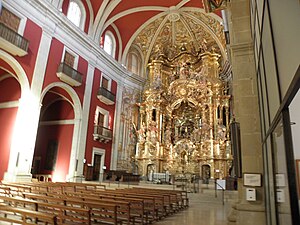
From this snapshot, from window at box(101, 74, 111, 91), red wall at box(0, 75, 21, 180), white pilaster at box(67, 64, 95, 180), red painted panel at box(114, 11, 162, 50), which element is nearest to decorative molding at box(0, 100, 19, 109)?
red wall at box(0, 75, 21, 180)

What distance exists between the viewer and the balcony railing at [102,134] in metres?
15.6

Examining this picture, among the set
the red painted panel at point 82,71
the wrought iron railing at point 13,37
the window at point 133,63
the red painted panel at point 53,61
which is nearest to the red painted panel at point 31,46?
the wrought iron railing at point 13,37

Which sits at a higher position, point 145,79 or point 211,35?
point 211,35

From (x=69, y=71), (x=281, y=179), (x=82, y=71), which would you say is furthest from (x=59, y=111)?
(x=281, y=179)

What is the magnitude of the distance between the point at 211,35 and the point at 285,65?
63.9 ft

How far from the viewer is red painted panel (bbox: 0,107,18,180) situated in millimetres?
10498

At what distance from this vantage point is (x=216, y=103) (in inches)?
719

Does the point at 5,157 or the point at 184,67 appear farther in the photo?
the point at 184,67

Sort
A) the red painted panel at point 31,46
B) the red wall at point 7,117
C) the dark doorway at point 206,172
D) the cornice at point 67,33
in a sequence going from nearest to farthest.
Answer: the red wall at point 7,117 → the red painted panel at point 31,46 → the cornice at point 67,33 → the dark doorway at point 206,172

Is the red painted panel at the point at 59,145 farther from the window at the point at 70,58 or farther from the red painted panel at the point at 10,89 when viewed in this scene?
the window at the point at 70,58

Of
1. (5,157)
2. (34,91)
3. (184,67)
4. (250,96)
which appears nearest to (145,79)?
(184,67)

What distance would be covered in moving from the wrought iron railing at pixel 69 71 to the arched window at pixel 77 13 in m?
Result: 3.52

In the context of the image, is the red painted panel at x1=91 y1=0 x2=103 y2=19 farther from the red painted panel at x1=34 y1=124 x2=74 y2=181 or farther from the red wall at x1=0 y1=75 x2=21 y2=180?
the red painted panel at x1=34 y1=124 x2=74 y2=181

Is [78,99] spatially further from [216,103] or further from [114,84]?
[216,103]
